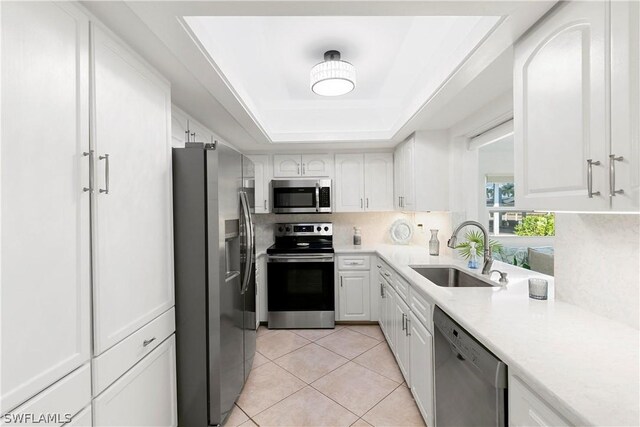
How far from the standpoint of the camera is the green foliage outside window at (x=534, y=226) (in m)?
2.70

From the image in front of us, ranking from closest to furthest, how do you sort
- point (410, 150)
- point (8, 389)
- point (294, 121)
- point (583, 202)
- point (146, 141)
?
point (8, 389), point (583, 202), point (146, 141), point (410, 150), point (294, 121)

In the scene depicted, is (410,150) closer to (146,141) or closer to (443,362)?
(443,362)

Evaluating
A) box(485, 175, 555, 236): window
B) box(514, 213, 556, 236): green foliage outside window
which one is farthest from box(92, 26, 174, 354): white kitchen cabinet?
box(514, 213, 556, 236): green foliage outside window

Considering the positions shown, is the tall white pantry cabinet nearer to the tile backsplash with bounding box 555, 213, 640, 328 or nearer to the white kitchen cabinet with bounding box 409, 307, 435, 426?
the white kitchen cabinet with bounding box 409, 307, 435, 426

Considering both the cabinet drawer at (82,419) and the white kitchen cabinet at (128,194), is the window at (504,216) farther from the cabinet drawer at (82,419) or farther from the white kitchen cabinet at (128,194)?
the cabinet drawer at (82,419)

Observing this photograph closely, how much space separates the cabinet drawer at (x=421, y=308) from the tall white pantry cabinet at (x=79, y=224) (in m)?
1.50

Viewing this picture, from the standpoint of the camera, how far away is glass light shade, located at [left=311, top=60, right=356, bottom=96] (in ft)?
6.79

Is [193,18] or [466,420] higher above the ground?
[193,18]

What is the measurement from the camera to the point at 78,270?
1.02 m

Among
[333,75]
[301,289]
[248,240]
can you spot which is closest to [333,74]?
[333,75]

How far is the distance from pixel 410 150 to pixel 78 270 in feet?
9.23

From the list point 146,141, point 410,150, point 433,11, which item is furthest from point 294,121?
point 433,11

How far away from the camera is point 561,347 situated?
0.98 metres

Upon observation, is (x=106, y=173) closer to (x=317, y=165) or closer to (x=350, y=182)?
(x=317, y=165)
